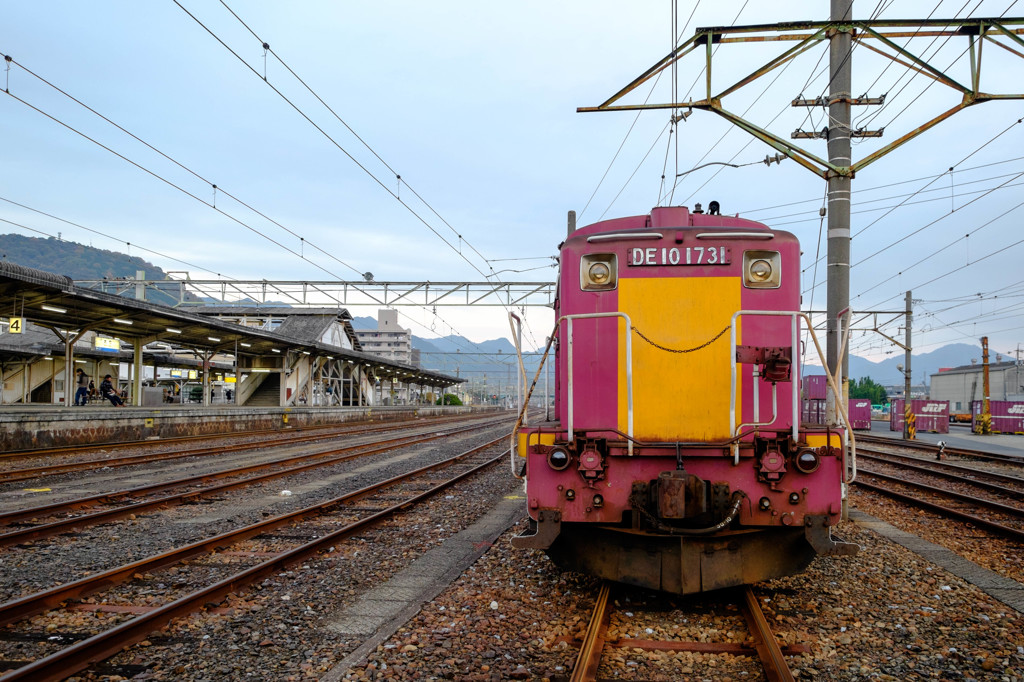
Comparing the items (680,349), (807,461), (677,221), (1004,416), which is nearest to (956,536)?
(807,461)

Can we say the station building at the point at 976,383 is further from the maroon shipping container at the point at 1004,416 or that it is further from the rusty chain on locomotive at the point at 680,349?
the rusty chain on locomotive at the point at 680,349

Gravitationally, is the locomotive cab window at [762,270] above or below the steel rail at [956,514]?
above

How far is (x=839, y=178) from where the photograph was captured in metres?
7.90

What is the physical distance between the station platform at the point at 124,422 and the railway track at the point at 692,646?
17.0 meters

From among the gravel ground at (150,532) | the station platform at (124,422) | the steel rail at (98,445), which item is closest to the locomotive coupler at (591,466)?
the gravel ground at (150,532)

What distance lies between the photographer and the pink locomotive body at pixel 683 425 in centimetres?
481

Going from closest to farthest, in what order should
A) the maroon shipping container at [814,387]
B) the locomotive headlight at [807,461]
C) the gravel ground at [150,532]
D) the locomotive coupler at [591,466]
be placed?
the locomotive headlight at [807,461], the locomotive coupler at [591,466], the gravel ground at [150,532], the maroon shipping container at [814,387]

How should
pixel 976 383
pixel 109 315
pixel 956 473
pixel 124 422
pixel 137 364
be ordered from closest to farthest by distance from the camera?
pixel 956 473, pixel 124 422, pixel 109 315, pixel 137 364, pixel 976 383

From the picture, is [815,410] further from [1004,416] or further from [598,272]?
[598,272]

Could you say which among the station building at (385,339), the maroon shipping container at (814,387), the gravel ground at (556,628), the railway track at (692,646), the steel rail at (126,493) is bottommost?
the steel rail at (126,493)

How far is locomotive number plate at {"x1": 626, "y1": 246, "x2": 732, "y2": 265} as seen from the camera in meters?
5.39

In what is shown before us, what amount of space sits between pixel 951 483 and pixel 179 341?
28.1 m

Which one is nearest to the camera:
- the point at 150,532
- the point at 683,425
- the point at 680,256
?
the point at 683,425

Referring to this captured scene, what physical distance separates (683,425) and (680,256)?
137 centimetres
